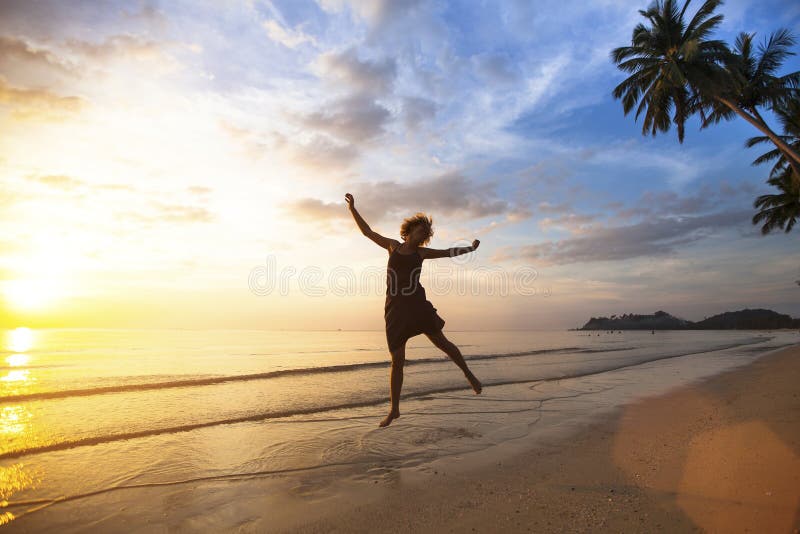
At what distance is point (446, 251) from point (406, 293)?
714 mm

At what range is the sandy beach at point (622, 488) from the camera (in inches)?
101

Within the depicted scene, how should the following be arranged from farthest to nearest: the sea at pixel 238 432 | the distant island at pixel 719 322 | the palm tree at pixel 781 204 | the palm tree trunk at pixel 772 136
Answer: the distant island at pixel 719 322, the palm tree at pixel 781 204, the palm tree trunk at pixel 772 136, the sea at pixel 238 432

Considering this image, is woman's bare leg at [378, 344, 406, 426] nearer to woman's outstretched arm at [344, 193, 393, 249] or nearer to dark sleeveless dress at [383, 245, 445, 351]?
dark sleeveless dress at [383, 245, 445, 351]

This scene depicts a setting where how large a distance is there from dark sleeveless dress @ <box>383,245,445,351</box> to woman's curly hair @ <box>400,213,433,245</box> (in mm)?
316

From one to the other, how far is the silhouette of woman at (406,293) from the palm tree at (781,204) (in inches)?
1475

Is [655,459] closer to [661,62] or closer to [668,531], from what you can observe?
[668,531]

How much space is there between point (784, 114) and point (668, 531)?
32.4 metres

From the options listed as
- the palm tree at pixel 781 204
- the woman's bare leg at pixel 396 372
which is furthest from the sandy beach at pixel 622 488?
the palm tree at pixel 781 204

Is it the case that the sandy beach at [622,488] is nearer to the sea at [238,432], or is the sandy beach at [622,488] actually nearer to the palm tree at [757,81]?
the sea at [238,432]

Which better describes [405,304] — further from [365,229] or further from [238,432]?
[238,432]

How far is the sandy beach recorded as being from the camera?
8.38ft

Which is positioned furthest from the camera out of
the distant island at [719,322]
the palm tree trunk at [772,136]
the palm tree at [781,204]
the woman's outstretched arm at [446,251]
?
the distant island at [719,322]

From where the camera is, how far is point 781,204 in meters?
32.0

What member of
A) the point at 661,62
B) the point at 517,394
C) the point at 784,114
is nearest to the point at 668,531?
the point at 517,394
